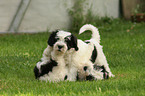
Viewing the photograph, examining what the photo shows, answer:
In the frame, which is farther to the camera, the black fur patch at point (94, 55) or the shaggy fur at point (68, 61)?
the black fur patch at point (94, 55)

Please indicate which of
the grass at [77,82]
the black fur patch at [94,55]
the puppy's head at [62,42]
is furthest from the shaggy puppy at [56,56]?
the black fur patch at [94,55]

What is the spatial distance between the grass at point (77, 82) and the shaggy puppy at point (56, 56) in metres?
0.14

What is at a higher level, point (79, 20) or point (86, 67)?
point (79, 20)

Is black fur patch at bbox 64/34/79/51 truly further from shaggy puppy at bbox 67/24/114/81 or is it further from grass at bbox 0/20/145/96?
grass at bbox 0/20/145/96

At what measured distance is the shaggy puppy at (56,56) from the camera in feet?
13.7

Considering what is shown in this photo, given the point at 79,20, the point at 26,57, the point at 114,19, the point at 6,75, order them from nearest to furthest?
the point at 6,75
the point at 26,57
the point at 79,20
the point at 114,19

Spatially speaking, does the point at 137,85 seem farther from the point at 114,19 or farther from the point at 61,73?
the point at 114,19

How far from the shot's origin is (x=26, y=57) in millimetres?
6629

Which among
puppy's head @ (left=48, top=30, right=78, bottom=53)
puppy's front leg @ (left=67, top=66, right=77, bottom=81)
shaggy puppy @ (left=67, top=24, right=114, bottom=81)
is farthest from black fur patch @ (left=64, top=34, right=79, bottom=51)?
puppy's front leg @ (left=67, top=66, right=77, bottom=81)

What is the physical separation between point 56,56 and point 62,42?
24 centimetres

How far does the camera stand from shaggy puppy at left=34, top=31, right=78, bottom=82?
4188 mm

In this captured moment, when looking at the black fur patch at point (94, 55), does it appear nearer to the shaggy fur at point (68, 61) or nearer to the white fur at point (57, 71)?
the shaggy fur at point (68, 61)

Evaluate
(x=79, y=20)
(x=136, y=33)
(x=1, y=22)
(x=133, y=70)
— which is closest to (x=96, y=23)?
(x=79, y=20)

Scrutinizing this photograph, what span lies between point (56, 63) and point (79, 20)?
7.06 metres
